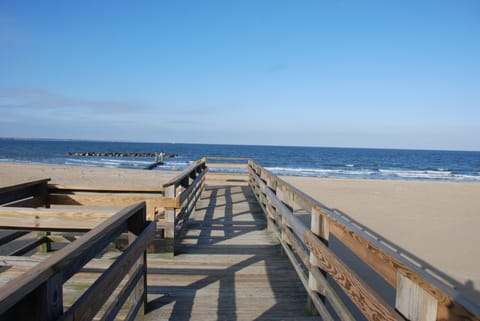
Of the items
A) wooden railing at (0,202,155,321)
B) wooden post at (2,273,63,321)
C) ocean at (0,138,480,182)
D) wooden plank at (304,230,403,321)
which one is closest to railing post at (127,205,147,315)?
wooden railing at (0,202,155,321)

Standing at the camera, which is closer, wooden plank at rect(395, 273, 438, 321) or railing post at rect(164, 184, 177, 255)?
wooden plank at rect(395, 273, 438, 321)

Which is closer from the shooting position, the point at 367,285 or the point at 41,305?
the point at 41,305

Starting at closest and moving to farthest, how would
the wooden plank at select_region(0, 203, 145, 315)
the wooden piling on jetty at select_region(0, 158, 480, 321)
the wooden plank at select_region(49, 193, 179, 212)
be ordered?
the wooden plank at select_region(0, 203, 145, 315), the wooden piling on jetty at select_region(0, 158, 480, 321), the wooden plank at select_region(49, 193, 179, 212)

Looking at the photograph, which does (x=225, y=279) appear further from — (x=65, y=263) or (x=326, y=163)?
(x=326, y=163)

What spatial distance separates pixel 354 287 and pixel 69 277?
1389 mm

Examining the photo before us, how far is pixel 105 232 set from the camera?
1.76 m

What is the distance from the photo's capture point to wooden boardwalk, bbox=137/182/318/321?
2.89 m

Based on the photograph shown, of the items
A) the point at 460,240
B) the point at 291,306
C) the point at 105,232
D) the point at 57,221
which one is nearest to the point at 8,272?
the point at 57,221

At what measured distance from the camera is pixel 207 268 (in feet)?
12.8

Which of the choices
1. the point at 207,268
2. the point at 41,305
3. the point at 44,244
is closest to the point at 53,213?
the point at 41,305

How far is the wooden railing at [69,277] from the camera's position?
1.06m

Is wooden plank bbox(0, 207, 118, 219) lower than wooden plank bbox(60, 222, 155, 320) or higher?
higher

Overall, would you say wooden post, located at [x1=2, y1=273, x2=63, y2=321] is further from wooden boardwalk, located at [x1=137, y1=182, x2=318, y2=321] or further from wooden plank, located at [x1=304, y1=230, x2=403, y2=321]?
wooden boardwalk, located at [x1=137, y1=182, x2=318, y2=321]

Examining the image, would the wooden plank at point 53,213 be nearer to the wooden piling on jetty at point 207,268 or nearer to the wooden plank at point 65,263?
the wooden piling on jetty at point 207,268
